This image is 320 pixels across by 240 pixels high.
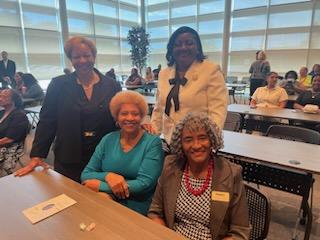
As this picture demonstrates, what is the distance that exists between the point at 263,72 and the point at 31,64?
745 centimetres

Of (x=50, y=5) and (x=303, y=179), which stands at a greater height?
(x=50, y=5)

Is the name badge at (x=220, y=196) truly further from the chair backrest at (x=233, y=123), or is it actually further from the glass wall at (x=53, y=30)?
the glass wall at (x=53, y=30)

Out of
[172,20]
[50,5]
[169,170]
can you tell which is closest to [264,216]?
[169,170]

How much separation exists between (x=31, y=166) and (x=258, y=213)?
4.70 ft

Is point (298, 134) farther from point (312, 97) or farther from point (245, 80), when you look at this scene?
point (245, 80)

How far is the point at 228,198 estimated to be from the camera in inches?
47.4

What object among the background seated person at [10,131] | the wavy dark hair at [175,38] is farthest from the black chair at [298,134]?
the background seated person at [10,131]

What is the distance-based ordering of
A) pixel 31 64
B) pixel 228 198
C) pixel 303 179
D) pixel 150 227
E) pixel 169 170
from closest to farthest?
1. pixel 150 227
2. pixel 228 198
3. pixel 169 170
4. pixel 303 179
5. pixel 31 64

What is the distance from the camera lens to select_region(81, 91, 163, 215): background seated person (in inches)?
57.7

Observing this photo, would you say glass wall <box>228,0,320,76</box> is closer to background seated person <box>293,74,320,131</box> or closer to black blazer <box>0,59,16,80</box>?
background seated person <box>293,74,320,131</box>

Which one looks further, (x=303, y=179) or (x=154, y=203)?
(x=303, y=179)

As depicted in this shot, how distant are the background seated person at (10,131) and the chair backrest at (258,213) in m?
2.49

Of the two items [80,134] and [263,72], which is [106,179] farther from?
[263,72]

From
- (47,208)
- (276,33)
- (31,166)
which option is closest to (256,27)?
(276,33)
